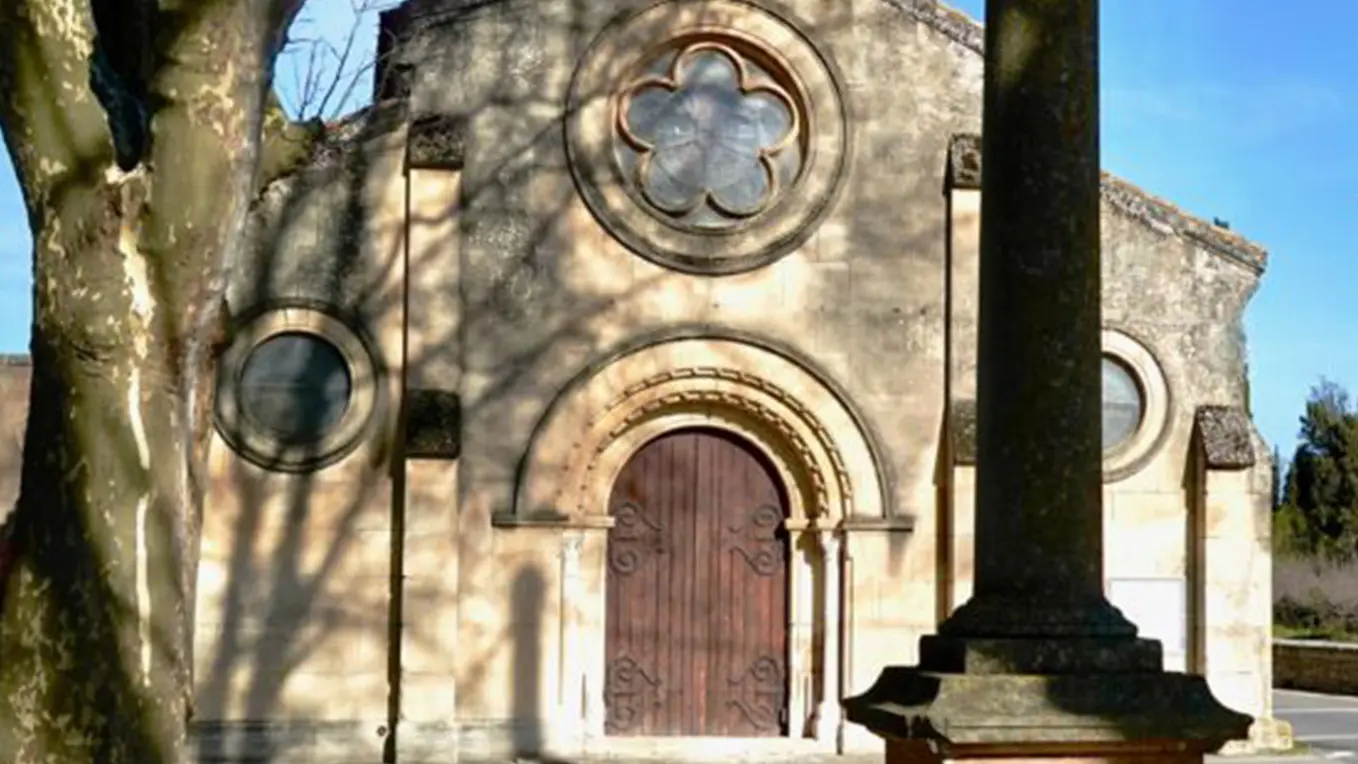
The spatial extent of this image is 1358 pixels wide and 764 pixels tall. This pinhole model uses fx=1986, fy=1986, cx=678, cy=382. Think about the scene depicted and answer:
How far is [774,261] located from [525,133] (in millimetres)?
2517

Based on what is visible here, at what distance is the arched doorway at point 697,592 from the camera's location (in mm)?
17734

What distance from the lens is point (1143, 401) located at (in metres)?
18.3

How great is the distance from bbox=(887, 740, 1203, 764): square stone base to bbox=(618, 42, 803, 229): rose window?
10716 millimetres

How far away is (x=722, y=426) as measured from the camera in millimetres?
17938

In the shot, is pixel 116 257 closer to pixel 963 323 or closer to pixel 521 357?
pixel 521 357

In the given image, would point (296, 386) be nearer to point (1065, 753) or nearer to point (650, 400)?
point (650, 400)

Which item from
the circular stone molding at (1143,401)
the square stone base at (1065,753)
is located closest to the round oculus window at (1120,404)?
the circular stone molding at (1143,401)

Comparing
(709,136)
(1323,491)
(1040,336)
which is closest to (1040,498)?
(1040,336)

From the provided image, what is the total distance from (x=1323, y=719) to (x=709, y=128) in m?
11.2

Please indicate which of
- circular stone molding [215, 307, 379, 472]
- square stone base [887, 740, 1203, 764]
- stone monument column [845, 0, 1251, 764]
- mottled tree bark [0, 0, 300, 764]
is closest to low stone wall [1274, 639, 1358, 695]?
circular stone molding [215, 307, 379, 472]

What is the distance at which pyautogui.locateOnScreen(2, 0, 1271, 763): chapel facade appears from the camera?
17.1 meters

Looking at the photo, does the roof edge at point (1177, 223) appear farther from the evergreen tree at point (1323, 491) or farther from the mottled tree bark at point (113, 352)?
the evergreen tree at point (1323, 491)

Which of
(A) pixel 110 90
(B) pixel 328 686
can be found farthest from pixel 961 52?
(A) pixel 110 90

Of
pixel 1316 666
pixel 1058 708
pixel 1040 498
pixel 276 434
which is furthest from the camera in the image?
pixel 1316 666
